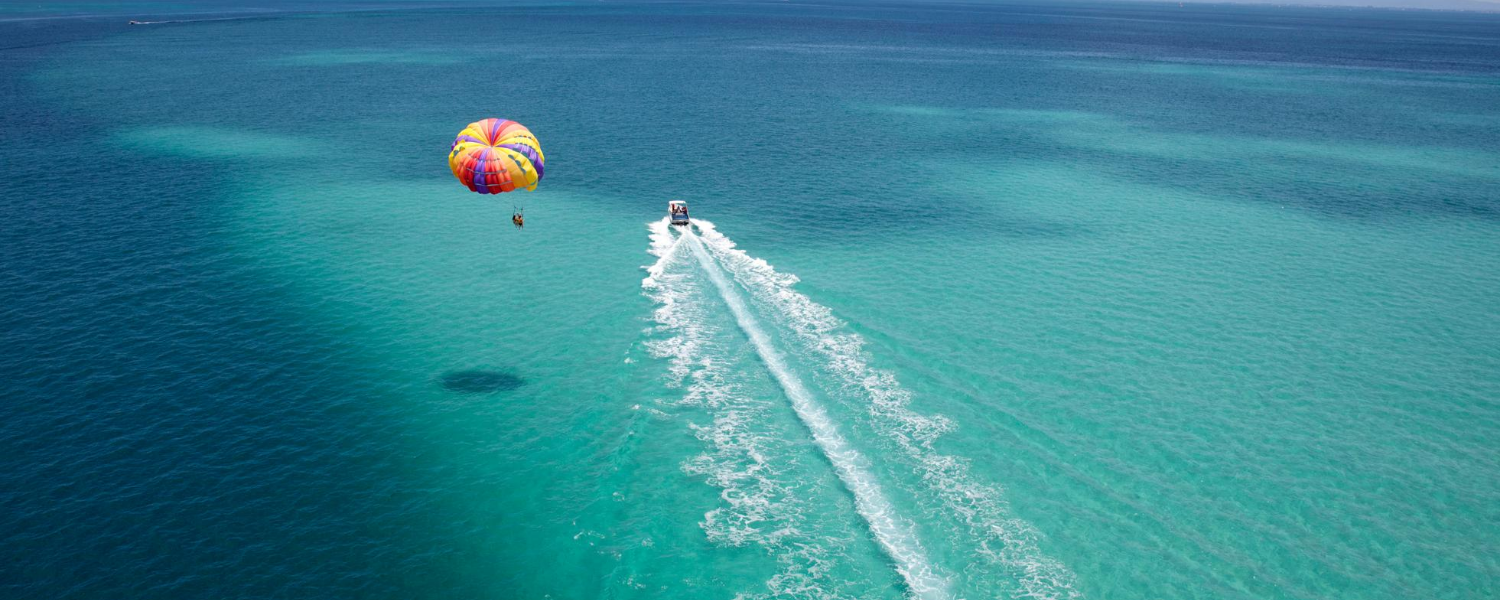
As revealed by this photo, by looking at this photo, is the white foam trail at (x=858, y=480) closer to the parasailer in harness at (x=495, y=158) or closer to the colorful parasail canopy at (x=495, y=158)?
the parasailer in harness at (x=495, y=158)

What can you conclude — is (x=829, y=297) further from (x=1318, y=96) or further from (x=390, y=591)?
(x=1318, y=96)

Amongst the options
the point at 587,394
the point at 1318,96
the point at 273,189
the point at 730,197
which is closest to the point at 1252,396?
the point at 587,394

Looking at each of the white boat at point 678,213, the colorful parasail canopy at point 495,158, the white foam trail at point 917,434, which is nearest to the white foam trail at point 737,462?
the white foam trail at point 917,434

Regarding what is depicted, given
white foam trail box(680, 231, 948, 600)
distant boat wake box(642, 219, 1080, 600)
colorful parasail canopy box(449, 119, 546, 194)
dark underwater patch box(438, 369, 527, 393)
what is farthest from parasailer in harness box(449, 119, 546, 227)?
white foam trail box(680, 231, 948, 600)

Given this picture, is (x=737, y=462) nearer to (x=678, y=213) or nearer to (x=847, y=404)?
(x=847, y=404)

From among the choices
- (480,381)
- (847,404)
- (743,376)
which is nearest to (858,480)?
(847,404)

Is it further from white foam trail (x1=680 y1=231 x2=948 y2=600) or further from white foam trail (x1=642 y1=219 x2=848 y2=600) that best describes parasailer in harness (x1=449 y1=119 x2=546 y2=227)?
white foam trail (x1=680 y1=231 x2=948 y2=600)
